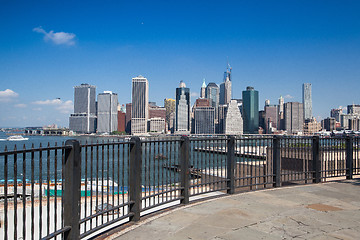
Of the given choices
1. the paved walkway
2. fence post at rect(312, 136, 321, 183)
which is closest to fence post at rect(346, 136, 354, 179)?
fence post at rect(312, 136, 321, 183)

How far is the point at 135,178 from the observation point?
18.4 feet

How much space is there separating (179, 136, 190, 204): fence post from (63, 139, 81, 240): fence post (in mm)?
3014

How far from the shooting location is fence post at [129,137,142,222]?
5.58 metres

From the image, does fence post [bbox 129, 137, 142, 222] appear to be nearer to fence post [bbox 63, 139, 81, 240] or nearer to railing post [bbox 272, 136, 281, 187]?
fence post [bbox 63, 139, 81, 240]

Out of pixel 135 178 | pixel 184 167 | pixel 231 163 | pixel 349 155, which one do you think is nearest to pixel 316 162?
pixel 349 155

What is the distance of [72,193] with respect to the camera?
409 cm

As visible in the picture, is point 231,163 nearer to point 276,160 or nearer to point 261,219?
point 276,160

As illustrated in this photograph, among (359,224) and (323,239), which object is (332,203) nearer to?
(359,224)

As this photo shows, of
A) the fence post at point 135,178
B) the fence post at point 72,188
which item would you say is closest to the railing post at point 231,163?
the fence post at point 135,178

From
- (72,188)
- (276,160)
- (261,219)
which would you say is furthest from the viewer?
(276,160)

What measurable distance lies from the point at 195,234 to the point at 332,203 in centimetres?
421

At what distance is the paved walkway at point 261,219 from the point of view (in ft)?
15.9

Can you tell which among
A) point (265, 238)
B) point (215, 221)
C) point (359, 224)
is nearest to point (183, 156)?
point (215, 221)

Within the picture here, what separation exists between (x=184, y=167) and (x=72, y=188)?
3256 mm
